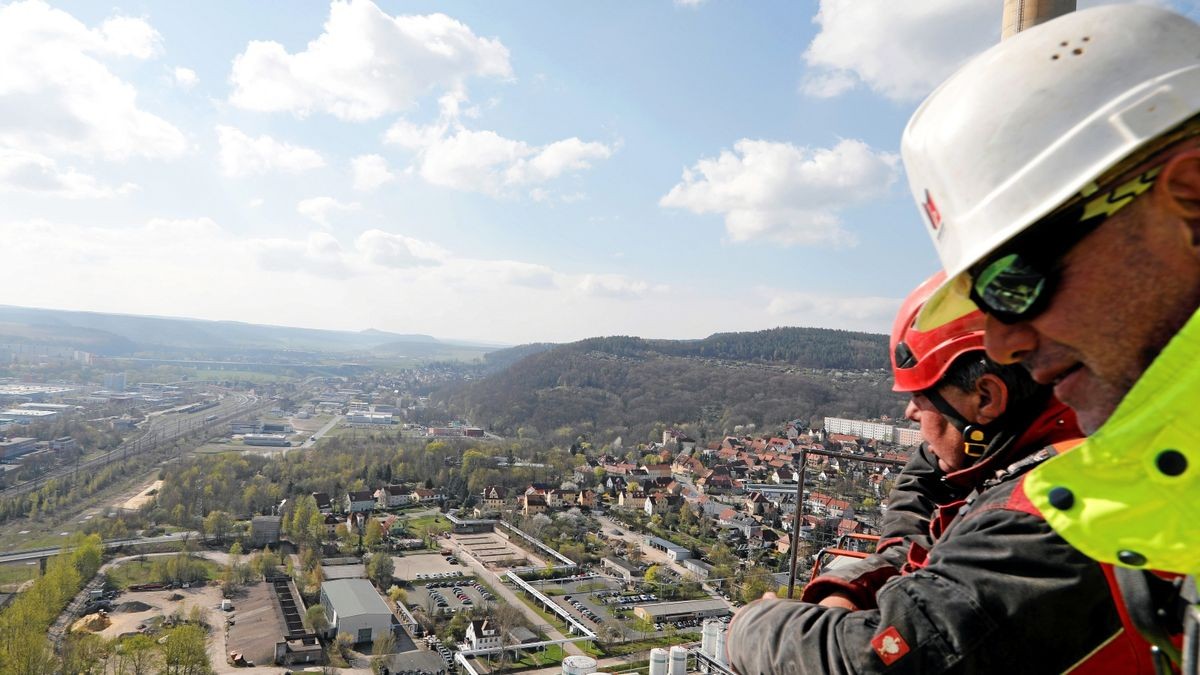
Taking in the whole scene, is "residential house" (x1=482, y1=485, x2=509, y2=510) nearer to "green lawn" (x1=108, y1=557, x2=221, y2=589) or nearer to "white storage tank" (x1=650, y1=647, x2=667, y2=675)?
"green lawn" (x1=108, y1=557, x2=221, y2=589)

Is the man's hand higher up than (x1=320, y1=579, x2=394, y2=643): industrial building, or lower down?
higher up

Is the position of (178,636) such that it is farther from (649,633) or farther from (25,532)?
(25,532)

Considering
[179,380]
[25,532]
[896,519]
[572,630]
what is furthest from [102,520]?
[179,380]

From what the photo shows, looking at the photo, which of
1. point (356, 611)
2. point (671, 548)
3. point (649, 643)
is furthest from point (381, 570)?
point (671, 548)

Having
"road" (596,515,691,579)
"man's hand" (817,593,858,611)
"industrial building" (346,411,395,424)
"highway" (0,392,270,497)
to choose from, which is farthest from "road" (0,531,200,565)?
"industrial building" (346,411,395,424)

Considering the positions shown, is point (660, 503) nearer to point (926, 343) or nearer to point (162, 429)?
point (926, 343)

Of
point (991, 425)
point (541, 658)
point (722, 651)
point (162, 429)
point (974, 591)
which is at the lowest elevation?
point (162, 429)
